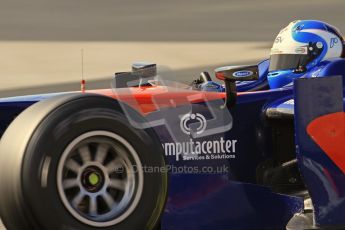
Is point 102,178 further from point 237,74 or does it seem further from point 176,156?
point 237,74

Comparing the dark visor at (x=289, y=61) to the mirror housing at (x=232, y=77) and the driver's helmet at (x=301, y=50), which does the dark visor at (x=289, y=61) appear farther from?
the mirror housing at (x=232, y=77)

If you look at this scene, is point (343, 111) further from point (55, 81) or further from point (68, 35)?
point (68, 35)

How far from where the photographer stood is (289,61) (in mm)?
5996

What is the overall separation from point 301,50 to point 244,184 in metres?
1.40

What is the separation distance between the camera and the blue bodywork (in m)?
4.83

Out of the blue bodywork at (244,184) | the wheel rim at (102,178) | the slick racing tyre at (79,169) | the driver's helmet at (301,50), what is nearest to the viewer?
the slick racing tyre at (79,169)

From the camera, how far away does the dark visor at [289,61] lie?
19.5ft

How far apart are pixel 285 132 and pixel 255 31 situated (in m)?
10.5

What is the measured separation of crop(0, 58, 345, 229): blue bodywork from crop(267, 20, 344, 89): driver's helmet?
0.82 m

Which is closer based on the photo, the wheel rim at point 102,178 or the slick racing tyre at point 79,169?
the slick racing tyre at point 79,169

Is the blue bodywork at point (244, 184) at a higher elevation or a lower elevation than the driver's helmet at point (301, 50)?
lower

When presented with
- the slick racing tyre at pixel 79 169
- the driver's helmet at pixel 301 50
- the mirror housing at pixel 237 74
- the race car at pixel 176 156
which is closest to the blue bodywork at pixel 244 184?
the race car at pixel 176 156

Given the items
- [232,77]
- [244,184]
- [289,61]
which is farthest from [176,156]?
[289,61]

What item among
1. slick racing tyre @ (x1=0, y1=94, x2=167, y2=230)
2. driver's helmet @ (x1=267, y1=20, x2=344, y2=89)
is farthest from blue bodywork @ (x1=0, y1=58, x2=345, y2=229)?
driver's helmet @ (x1=267, y1=20, x2=344, y2=89)
